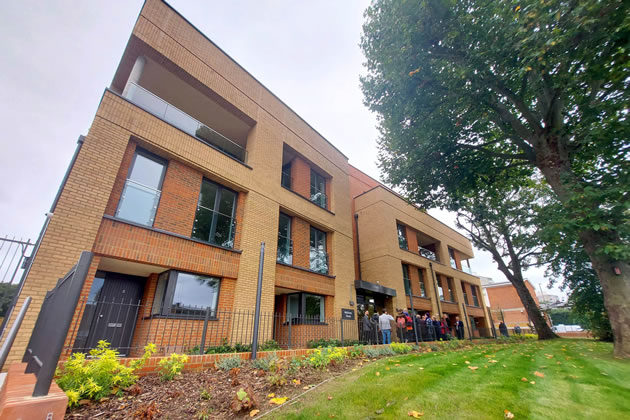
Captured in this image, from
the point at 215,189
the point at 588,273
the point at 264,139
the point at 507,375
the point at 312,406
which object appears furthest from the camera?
the point at 588,273

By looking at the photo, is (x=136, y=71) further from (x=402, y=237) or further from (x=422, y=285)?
(x=422, y=285)

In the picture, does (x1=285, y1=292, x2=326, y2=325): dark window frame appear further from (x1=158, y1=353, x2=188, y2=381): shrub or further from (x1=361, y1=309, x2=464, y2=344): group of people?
(x1=158, y1=353, x2=188, y2=381): shrub

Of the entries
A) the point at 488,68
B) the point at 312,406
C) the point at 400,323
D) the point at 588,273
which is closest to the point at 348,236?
the point at 400,323

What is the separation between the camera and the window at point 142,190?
7793mm

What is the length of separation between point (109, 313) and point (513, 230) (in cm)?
2525

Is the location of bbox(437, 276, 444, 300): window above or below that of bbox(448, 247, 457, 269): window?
below

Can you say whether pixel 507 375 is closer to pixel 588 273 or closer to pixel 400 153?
pixel 400 153

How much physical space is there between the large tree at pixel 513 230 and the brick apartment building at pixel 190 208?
9.72 m

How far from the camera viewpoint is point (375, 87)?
38.1ft

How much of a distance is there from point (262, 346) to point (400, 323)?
27.3 ft

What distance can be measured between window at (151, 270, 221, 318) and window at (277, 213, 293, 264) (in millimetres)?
3458

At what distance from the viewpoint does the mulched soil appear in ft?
11.8

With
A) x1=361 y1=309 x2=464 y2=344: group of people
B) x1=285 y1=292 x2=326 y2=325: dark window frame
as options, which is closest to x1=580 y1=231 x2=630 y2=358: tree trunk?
x1=361 y1=309 x2=464 y2=344: group of people

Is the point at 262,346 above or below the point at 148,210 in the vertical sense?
below
